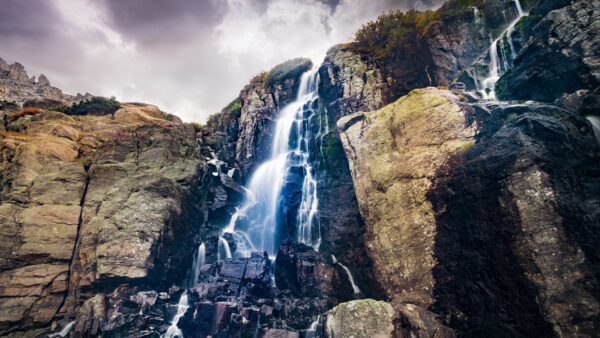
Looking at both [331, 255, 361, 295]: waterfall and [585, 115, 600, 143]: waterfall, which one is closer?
[585, 115, 600, 143]: waterfall

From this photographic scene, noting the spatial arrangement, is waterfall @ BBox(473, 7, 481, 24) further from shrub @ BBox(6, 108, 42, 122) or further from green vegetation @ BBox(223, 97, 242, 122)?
shrub @ BBox(6, 108, 42, 122)

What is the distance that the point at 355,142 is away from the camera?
60.8 ft

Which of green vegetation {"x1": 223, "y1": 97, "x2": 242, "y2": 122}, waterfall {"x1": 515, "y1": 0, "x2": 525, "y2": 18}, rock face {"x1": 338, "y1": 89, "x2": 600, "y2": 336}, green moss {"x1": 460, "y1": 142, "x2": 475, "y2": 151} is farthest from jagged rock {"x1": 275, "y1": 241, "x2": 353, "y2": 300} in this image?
waterfall {"x1": 515, "y1": 0, "x2": 525, "y2": 18}

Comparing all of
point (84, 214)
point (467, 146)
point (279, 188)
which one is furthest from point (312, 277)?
point (84, 214)

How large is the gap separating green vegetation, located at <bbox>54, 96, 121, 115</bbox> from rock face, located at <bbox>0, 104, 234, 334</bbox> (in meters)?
9.86

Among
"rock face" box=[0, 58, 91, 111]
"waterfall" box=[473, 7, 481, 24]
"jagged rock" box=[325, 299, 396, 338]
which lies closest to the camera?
"jagged rock" box=[325, 299, 396, 338]

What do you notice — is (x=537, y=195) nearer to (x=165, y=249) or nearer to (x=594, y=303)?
(x=594, y=303)

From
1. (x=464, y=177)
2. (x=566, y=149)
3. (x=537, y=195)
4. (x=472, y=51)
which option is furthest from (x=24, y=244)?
(x=472, y=51)

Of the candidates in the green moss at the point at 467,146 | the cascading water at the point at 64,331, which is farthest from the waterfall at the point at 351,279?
the cascading water at the point at 64,331

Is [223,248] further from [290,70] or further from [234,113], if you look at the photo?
[290,70]

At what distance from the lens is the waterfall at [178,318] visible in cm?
1445

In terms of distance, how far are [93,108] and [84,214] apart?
24.6 metres

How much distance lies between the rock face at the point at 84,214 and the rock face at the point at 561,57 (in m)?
Result: 26.0

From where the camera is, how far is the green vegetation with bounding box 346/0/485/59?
83.5ft
